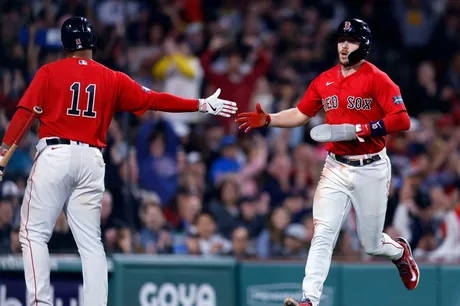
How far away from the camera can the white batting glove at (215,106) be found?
7.98m

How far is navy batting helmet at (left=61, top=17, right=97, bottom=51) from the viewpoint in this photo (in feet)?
24.7

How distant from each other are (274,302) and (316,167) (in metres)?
3.19

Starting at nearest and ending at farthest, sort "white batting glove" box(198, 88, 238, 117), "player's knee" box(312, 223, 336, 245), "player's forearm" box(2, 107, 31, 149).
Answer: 1. "player's forearm" box(2, 107, 31, 149)
2. "player's knee" box(312, 223, 336, 245)
3. "white batting glove" box(198, 88, 238, 117)

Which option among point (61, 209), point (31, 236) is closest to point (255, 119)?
point (61, 209)

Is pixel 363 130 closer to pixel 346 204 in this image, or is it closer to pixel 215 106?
pixel 346 204

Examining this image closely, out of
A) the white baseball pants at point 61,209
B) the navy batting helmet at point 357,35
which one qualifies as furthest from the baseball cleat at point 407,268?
the white baseball pants at point 61,209

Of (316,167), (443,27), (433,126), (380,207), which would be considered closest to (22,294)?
(380,207)

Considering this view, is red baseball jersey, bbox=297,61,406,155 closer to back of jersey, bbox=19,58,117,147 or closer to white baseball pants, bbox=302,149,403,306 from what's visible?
white baseball pants, bbox=302,149,403,306

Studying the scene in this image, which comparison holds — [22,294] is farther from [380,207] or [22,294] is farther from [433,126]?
[433,126]

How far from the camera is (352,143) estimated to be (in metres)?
7.90

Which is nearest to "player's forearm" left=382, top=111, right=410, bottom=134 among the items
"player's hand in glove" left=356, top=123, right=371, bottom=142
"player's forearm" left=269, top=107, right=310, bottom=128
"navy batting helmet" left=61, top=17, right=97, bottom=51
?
"player's hand in glove" left=356, top=123, right=371, bottom=142

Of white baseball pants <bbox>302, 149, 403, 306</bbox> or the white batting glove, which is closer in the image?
white baseball pants <bbox>302, 149, 403, 306</bbox>

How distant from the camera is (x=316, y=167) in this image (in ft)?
41.4

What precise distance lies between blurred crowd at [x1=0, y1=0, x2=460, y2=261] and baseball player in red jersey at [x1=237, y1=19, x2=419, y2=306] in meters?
2.42
